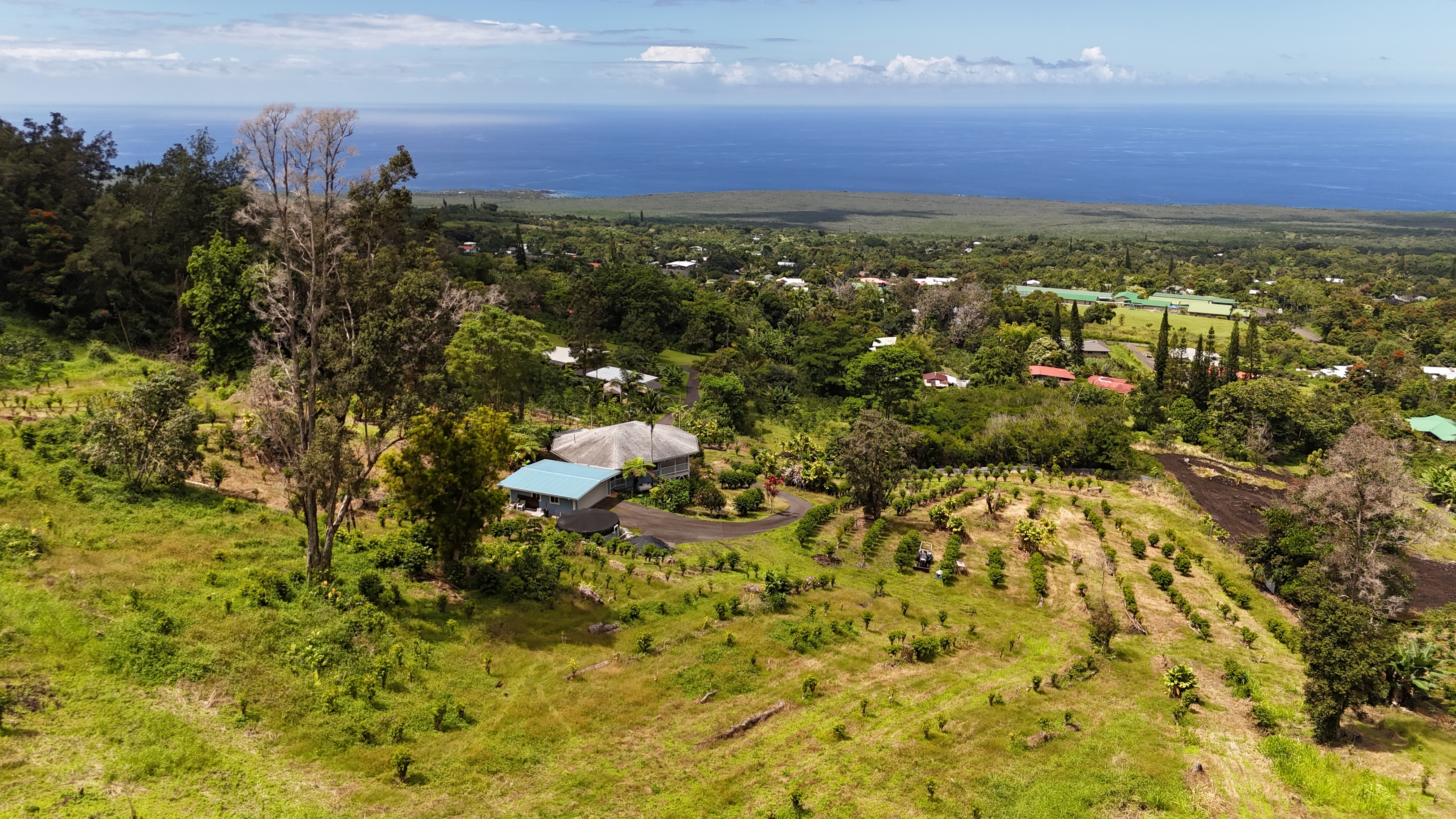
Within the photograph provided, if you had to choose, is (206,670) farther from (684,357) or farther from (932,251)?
(932,251)

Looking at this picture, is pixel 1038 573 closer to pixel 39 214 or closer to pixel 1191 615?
pixel 1191 615

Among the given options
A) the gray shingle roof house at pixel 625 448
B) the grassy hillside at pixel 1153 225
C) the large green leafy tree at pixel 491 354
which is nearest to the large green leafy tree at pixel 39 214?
the large green leafy tree at pixel 491 354

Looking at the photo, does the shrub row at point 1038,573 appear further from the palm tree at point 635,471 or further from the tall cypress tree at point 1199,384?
the tall cypress tree at point 1199,384

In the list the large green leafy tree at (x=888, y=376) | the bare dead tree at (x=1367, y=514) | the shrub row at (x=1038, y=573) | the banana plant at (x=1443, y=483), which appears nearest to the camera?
the bare dead tree at (x=1367, y=514)

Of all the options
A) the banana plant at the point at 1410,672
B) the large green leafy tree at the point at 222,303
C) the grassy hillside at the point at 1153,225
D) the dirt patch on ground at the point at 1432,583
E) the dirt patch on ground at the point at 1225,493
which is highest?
the grassy hillside at the point at 1153,225

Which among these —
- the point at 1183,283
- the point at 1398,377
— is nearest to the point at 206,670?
the point at 1398,377

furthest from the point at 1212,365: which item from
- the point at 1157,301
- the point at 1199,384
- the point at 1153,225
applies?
the point at 1153,225

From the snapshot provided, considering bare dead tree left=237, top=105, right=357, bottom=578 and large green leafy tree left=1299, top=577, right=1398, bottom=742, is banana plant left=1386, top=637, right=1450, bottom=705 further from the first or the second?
bare dead tree left=237, top=105, right=357, bottom=578
